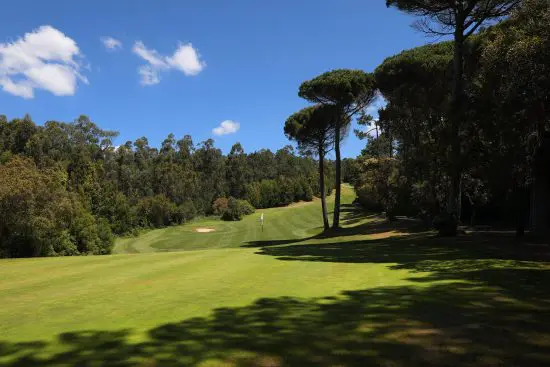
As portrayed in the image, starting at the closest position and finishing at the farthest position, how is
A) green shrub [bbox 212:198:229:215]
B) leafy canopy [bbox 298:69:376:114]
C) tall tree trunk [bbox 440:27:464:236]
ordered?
tall tree trunk [bbox 440:27:464:236] < leafy canopy [bbox 298:69:376:114] < green shrub [bbox 212:198:229:215]

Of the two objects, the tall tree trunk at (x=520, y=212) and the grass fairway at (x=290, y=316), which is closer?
the grass fairway at (x=290, y=316)

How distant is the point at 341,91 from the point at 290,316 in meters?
29.7

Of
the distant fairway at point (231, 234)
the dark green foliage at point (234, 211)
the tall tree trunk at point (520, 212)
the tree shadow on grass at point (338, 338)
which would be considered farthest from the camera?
the dark green foliage at point (234, 211)

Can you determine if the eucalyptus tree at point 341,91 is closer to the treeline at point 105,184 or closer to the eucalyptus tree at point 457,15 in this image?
the eucalyptus tree at point 457,15

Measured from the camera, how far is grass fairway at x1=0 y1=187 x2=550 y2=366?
13.2 ft

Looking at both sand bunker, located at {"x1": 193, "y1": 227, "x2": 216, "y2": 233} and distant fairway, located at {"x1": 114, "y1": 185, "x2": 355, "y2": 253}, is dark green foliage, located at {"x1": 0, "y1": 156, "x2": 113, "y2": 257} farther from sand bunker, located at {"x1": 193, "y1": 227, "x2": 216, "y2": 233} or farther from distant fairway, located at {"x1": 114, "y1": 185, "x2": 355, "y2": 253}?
sand bunker, located at {"x1": 193, "y1": 227, "x2": 216, "y2": 233}

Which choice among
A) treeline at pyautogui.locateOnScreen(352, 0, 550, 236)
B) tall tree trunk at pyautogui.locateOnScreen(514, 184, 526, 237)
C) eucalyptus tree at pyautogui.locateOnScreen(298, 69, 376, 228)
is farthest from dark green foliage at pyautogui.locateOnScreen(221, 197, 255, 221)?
tall tree trunk at pyautogui.locateOnScreen(514, 184, 526, 237)

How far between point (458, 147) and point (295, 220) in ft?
168

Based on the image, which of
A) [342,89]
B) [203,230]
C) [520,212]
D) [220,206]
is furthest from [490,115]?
[220,206]

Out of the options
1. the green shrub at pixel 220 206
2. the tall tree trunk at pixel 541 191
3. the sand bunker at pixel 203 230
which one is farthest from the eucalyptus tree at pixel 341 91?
the green shrub at pixel 220 206

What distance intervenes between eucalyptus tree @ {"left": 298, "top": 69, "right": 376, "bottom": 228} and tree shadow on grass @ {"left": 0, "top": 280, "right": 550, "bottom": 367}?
2864 cm

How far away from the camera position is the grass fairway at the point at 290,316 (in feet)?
13.2

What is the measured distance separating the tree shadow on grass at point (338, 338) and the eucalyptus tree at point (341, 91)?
28645 mm

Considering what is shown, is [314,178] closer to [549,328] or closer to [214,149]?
[214,149]
